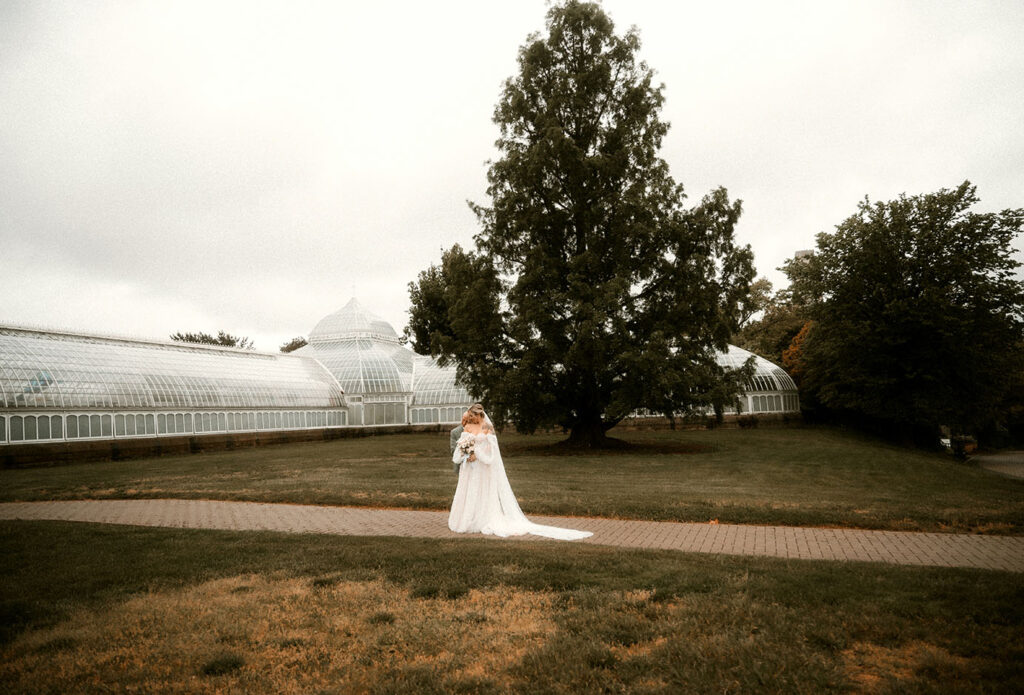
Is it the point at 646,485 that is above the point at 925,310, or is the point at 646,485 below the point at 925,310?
below

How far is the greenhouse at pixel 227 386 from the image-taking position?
26.6 meters

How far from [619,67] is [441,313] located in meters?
22.2

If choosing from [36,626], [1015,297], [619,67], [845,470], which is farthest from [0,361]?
[1015,297]

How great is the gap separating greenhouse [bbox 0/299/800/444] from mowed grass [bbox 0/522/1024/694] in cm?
1807

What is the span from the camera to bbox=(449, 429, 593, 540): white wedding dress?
10000mm

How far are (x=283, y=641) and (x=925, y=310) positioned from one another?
31.8 metres

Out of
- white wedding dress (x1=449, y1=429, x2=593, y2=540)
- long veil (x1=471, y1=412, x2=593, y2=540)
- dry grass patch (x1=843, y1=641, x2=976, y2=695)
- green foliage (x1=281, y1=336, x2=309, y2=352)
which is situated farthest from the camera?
green foliage (x1=281, y1=336, x2=309, y2=352)

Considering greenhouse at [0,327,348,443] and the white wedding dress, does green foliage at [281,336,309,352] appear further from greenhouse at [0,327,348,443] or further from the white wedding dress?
the white wedding dress

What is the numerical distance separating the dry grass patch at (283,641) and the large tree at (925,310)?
2983 cm

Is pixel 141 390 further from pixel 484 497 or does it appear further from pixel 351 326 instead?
pixel 484 497

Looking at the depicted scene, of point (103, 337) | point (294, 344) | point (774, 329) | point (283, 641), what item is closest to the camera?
point (283, 641)

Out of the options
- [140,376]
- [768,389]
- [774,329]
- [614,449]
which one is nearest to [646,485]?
[614,449]

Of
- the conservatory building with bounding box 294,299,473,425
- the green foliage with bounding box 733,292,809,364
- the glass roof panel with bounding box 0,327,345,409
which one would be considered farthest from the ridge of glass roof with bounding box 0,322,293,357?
the green foliage with bounding box 733,292,809,364

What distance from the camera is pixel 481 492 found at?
1020 cm
